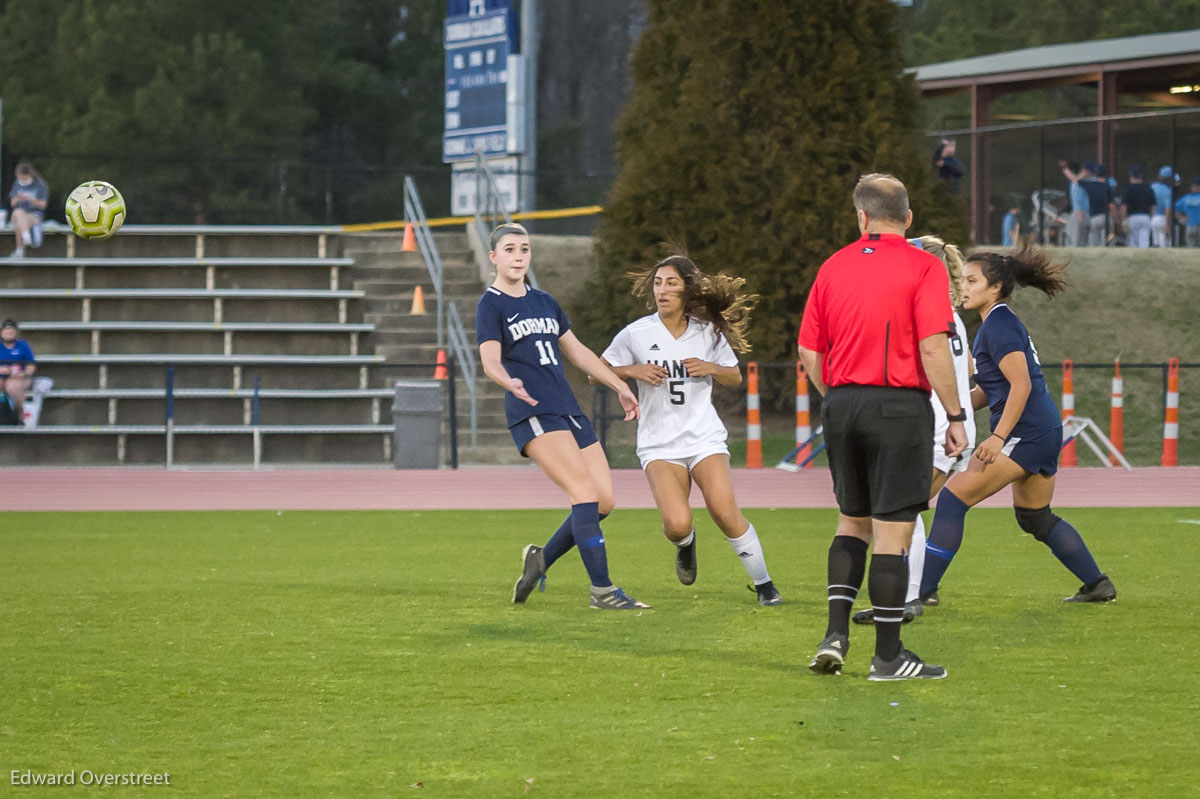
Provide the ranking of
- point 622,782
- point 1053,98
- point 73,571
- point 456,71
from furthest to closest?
point 1053,98
point 456,71
point 73,571
point 622,782

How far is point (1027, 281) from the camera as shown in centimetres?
885

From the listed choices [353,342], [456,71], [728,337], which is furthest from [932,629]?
[456,71]

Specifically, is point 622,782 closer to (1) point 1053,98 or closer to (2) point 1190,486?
(2) point 1190,486

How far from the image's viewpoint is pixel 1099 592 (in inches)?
350

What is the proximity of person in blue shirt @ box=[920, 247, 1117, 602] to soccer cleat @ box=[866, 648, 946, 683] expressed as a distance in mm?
1821

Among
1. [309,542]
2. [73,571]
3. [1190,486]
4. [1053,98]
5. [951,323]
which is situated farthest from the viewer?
[1053,98]

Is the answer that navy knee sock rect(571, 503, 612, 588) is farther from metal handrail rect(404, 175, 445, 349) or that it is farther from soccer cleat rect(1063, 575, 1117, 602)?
metal handrail rect(404, 175, 445, 349)

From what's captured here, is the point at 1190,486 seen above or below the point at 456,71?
below

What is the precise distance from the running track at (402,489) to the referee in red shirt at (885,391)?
914 cm

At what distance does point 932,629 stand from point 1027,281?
6.55ft

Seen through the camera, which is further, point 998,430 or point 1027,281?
point 1027,281

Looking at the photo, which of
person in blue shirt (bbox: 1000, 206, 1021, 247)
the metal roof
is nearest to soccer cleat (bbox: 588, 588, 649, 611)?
person in blue shirt (bbox: 1000, 206, 1021, 247)

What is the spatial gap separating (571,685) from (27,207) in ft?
71.1

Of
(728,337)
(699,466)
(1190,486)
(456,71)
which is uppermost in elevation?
(456,71)
